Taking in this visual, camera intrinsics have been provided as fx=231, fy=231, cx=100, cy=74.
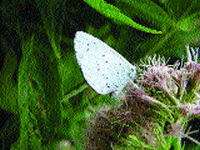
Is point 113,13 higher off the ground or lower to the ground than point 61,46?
higher

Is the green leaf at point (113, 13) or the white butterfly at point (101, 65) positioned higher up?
the green leaf at point (113, 13)

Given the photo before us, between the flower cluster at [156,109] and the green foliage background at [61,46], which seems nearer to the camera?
the flower cluster at [156,109]

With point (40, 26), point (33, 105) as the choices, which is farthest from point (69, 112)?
point (40, 26)

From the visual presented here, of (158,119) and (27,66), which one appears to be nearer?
(158,119)

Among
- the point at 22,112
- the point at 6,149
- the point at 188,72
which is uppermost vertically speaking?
the point at 188,72

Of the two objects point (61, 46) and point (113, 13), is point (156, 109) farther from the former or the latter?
point (61, 46)

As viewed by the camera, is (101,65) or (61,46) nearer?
(101,65)

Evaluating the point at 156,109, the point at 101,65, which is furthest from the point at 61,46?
the point at 156,109

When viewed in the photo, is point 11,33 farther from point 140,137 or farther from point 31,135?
point 140,137
